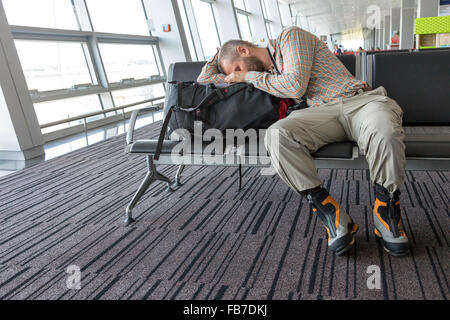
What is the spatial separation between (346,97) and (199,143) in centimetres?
68

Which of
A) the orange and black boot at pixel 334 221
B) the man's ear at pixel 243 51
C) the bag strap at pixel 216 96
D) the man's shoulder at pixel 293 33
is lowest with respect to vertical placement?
the orange and black boot at pixel 334 221

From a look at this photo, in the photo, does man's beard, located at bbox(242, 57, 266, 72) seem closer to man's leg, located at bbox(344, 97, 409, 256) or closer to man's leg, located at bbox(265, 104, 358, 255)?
man's leg, located at bbox(265, 104, 358, 255)

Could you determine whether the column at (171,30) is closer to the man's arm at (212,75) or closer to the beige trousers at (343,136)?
the man's arm at (212,75)

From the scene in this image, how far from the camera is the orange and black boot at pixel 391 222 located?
1.31m

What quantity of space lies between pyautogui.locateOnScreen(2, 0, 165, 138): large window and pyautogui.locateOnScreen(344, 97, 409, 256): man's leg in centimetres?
358

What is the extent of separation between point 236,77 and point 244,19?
33.9 feet

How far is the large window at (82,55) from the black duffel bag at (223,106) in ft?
9.23

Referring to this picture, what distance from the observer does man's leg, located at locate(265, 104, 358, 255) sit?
4.43 feet

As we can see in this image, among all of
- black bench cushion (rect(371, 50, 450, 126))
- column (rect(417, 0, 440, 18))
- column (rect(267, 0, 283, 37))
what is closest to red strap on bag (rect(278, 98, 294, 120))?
black bench cushion (rect(371, 50, 450, 126))

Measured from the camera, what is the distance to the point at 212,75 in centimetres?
183

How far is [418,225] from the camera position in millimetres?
1556

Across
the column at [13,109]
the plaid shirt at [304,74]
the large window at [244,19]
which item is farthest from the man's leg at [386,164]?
the large window at [244,19]

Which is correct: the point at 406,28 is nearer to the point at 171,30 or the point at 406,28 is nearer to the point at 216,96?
the point at 171,30

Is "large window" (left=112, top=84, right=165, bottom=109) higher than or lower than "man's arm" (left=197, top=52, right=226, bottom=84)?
lower
